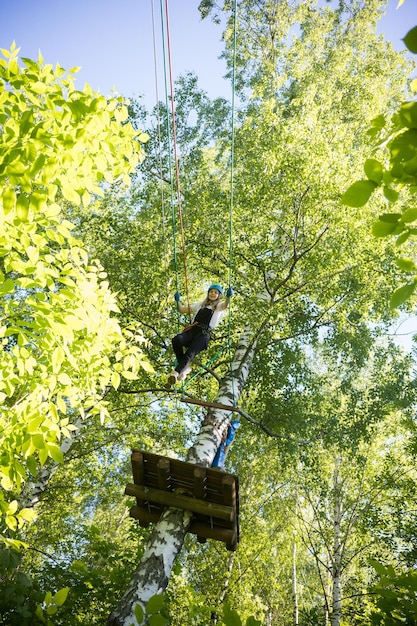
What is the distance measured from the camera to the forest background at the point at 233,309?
2.42 metres

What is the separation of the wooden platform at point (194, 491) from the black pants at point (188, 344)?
1.33m

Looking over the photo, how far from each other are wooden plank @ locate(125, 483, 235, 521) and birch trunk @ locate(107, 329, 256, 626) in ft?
0.69

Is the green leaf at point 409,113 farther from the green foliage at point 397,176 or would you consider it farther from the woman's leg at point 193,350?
the woman's leg at point 193,350

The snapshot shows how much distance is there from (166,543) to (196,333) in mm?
2582

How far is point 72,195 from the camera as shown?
250 centimetres

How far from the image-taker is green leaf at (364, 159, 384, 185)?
118cm

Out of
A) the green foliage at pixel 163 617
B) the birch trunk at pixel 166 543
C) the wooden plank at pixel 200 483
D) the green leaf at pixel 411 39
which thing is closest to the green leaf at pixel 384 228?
the green leaf at pixel 411 39

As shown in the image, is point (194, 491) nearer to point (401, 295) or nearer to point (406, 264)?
point (406, 264)

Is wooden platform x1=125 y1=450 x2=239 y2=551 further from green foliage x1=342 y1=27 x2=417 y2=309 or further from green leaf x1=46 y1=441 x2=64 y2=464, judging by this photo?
green foliage x1=342 y1=27 x2=417 y2=309

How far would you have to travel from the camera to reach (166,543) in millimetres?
4324

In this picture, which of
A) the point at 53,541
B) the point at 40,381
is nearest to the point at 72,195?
the point at 40,381

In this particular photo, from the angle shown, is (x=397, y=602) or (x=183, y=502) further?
(x=183, y=502)

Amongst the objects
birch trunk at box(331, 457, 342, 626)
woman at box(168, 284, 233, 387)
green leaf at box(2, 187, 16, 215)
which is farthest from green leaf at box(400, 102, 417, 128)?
birch trunk at box(331, 457, 342, 626)

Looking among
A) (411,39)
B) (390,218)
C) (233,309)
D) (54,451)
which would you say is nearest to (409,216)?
(390,218)
